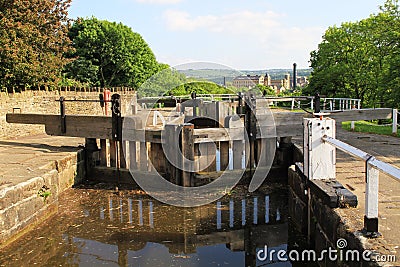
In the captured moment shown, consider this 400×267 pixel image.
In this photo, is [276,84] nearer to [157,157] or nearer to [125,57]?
[125,57]

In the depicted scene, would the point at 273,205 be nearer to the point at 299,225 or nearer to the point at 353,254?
the point at 299,225

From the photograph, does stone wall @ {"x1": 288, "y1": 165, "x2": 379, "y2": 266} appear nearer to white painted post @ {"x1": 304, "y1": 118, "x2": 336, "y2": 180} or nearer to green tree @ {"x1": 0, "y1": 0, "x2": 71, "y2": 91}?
white painted post @ {"x1": 304, "y1": 118, "x2": 336, "y2": 180}

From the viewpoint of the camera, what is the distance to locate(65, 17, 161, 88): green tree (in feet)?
114

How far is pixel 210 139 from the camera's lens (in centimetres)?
768

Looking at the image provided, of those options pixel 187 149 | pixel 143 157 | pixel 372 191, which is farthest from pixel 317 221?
pixel 143 157

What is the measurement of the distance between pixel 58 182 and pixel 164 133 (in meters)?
2.13

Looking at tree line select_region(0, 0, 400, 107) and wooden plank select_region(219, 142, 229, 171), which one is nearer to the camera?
wooden plank select_region(219, 142, 229, 171)

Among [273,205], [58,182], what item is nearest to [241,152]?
[273,205]

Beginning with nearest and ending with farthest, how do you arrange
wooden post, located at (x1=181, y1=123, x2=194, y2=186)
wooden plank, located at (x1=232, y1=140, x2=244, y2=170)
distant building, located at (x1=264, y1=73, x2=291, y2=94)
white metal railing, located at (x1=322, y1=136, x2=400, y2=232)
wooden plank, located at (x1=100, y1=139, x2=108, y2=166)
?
white metal railing, located at (x1=322, y1=136, x2=400, y2=232) → wooden post, located at (x1=181, y1=123, x2=194, y2=186) → wooden plank, located at (x1=232, y1=140, x2=244, y2=170) → wooden plank, located at (x1=100, y1=139, x2=108, y2=166) → distant building, located at (x1=264, y1=73, x2=291, y2=94)

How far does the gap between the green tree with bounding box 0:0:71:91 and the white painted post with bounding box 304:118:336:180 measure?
11.1 metres

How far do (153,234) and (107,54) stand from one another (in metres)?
32.3

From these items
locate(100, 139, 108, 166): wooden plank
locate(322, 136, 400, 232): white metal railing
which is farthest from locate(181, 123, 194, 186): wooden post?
locate(322, 136, 400, 232): white metal railing

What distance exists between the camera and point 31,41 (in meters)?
14.3

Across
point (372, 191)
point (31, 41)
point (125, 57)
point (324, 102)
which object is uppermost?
point (125, 57)
